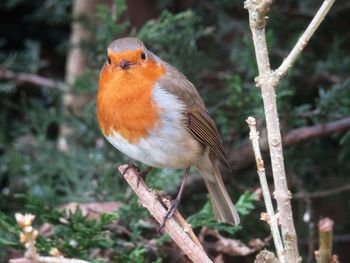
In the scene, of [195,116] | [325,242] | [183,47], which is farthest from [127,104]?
[325,242]

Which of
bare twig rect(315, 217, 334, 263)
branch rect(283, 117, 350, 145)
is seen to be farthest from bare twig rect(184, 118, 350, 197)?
bare twig rect(315, 217, 334, 263)

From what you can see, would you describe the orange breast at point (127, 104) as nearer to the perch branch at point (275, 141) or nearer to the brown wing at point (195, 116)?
the brown wing at point (195, 116)

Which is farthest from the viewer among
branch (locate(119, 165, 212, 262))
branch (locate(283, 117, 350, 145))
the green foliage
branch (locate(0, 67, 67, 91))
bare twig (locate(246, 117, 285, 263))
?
branch (locate(0, 67, 67, 91))

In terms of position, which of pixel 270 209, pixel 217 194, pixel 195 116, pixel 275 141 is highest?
pixel 195 116

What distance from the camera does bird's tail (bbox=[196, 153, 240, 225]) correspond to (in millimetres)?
2836

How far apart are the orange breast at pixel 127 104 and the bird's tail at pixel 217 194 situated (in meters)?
0.43

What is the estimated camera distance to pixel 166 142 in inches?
112

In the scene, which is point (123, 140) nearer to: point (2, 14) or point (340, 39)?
point (340, 39)

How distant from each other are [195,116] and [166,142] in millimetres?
266

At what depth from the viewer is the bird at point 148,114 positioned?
9.12 feet

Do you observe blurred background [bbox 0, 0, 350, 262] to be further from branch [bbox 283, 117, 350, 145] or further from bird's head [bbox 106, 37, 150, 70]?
bird's head [bbox 106, 37, 150, 70]

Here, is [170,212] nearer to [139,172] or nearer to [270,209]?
[139,172]

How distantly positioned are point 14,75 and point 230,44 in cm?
131

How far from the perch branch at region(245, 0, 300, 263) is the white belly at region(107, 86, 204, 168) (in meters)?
1.16
